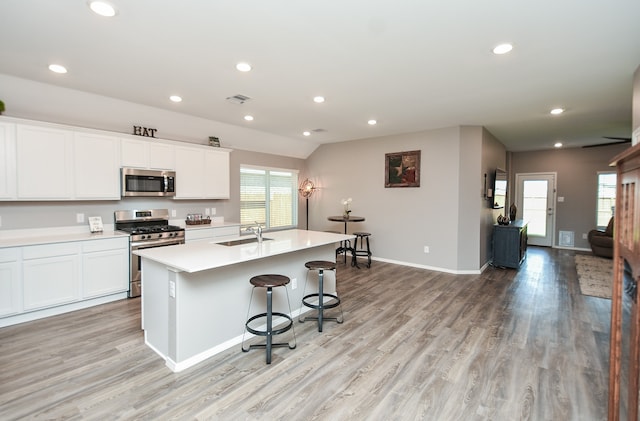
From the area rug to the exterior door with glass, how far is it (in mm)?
1273

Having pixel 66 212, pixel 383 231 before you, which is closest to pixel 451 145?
pixel 383 231

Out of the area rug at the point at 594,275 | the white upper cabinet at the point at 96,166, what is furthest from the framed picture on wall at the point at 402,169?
the white upper cabinet at the point at 96,166

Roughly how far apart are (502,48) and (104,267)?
482 cm

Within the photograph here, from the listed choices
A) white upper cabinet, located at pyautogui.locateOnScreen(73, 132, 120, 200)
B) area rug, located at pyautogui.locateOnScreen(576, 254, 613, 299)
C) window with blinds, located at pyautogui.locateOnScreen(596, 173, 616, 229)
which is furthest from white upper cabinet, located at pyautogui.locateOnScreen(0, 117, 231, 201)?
window with blinds, located at pyautogui.locateOnScreen(596, 173, 616, 229)

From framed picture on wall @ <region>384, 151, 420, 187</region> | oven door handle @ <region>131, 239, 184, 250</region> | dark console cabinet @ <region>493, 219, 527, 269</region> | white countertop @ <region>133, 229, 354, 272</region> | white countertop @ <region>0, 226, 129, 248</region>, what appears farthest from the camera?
framed picture on wall @ <region>384, 151, 420, 187</region>

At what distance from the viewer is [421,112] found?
14.8 feet

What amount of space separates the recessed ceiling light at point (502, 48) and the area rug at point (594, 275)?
3.86 m

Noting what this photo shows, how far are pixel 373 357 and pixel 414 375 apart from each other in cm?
38

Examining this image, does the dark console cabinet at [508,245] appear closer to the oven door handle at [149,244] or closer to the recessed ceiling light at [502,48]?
the recessed ceiling light at [502,48]

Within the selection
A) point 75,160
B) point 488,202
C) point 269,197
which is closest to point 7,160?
point 75,160

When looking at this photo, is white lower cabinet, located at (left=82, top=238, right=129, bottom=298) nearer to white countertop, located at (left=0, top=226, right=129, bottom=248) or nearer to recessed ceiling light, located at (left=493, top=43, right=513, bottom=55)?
white countertop, located at (left=0, top=226, right=129, bottom=248)

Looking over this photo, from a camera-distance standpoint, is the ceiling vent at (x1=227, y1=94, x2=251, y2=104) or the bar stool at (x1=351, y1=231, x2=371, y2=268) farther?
the bar stool at (x1=351, y1=231, x2=371, y2=268)

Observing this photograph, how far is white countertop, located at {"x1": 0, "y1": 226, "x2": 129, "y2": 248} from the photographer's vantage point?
3.40 metres

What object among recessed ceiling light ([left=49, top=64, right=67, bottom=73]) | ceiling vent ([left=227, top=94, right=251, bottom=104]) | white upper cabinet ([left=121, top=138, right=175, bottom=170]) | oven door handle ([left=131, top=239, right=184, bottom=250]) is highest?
ceiling vent ([left=227, top=94, right=251, bottom=104])
